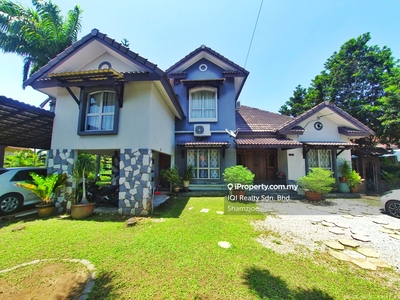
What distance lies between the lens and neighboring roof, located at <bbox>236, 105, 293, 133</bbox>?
1152cm

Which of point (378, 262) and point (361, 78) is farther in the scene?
point (361, 78)

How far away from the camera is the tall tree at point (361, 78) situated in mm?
13539

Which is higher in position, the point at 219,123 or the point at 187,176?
the point at 219,123

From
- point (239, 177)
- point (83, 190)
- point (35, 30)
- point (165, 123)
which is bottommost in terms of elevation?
point (83, 190)

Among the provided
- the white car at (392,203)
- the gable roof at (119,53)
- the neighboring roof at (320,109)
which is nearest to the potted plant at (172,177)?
the gable roof at (119,53)

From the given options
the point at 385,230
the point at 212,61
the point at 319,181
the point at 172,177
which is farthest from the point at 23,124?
the point at 319,181

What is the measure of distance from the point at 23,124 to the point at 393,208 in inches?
638

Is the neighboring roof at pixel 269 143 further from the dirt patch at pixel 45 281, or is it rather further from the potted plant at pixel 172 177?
the dirt patch at pixel 45 281

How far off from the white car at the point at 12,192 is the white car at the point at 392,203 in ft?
49.9

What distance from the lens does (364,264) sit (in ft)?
11.0

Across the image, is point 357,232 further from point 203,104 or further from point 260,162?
point 203,104

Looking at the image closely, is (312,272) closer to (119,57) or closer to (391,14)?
(119,57)

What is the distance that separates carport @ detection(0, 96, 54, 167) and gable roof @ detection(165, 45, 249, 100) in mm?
7634

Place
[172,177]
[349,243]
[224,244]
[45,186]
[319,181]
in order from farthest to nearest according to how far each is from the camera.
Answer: [172,177], [319,181], [45,186], [349,243], [224,244]
